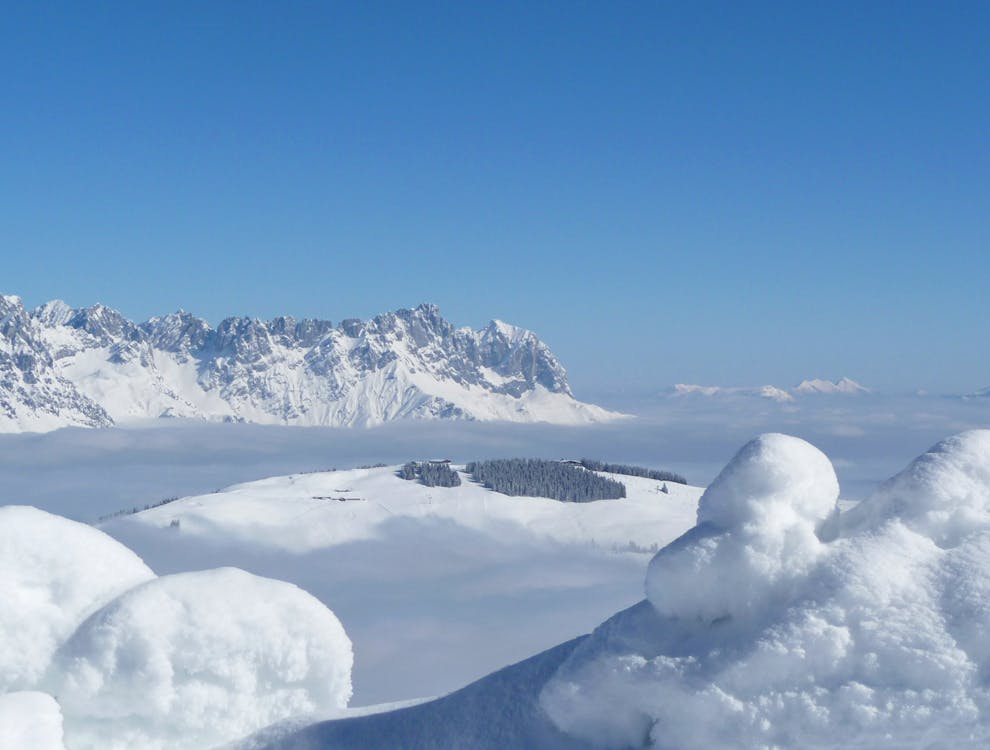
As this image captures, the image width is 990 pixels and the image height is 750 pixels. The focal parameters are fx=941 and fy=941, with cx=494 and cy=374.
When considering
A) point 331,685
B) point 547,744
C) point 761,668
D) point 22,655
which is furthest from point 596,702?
point 22,655

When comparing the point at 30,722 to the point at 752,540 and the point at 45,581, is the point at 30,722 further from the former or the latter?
the point at 752,540

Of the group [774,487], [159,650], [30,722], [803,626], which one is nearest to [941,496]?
[774,487]

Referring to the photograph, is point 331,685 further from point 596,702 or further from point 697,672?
point 697,672

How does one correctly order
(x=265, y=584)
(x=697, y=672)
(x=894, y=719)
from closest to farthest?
(x=894, y=719)
(x=697, y=672)
(x=265, y=584)

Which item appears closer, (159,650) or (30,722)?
(30,722)

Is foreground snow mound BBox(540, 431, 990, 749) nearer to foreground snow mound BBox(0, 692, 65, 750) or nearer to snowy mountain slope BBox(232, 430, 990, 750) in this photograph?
snowy mountain slope BBox(232, 430, 990, 750)

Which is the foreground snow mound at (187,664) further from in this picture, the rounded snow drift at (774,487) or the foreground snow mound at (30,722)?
the rounded snow drift at (774,487)
